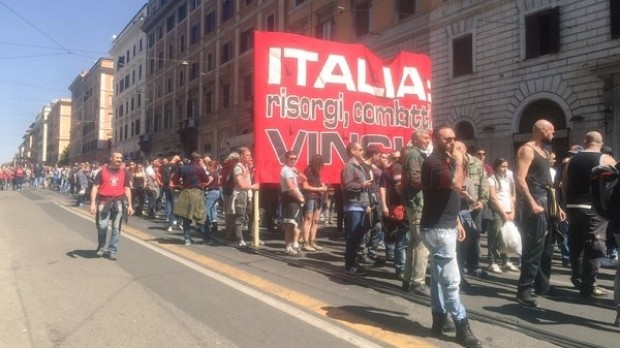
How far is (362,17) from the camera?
972 inches

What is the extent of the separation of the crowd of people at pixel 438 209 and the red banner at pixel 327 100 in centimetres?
47

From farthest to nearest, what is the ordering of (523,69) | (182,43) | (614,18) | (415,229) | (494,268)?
(182,43)
(523,69)
(614,18)
(494,268)
(415,229)

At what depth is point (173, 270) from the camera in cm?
701

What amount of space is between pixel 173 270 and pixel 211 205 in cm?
343

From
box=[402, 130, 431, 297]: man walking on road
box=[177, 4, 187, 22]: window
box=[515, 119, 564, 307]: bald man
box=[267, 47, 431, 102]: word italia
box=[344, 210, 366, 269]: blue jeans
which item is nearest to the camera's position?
box=[515, 119, 564, 307]: bald man

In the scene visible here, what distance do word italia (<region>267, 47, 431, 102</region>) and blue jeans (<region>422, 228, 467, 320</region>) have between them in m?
5.41

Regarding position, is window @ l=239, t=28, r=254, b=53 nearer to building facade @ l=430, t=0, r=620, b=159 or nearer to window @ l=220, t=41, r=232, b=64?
window @ l=220, t=41, r=232, b=64

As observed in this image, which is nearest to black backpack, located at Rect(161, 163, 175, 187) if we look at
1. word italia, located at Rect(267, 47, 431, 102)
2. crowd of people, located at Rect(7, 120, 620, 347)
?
crowd of people, located at Rect(7, 120, 620, 347)

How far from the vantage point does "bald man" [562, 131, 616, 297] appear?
557 cm

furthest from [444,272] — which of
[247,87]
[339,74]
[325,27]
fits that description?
[247,87]

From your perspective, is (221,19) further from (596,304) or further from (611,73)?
(596,304)

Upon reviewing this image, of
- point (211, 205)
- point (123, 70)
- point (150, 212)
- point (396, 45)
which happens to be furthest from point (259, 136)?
point (123, 70)

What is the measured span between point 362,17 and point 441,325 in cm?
2213

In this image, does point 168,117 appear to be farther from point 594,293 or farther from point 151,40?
point 594,293
